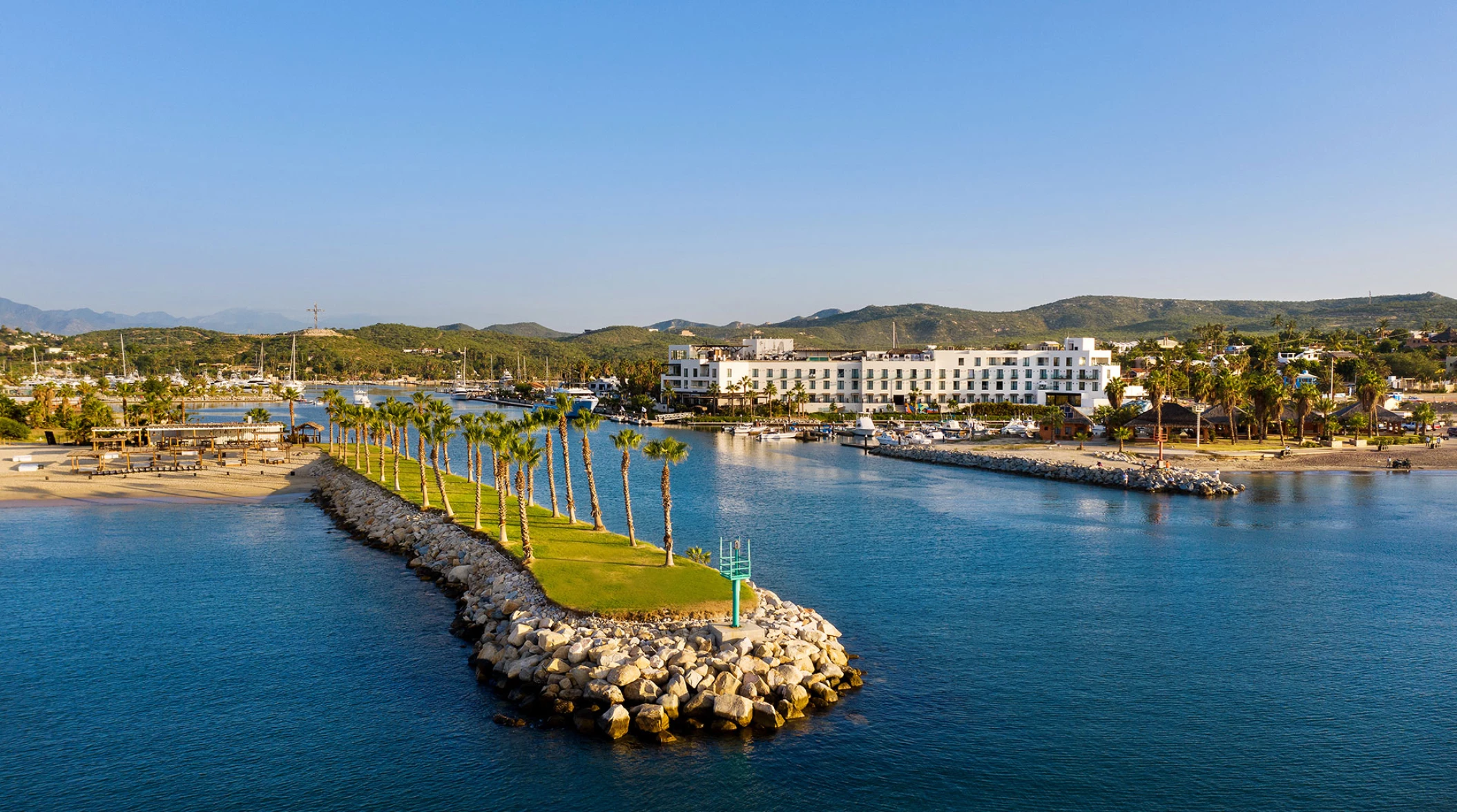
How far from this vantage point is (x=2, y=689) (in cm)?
2900

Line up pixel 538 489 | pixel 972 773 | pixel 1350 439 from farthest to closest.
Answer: pixel 1350 439, pixel 538 489, pixel 972 773

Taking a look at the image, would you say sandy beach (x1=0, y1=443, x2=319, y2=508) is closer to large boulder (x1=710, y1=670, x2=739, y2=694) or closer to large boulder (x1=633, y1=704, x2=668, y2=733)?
large boulder (x1=633, y1=704, x2=668, y2=733)

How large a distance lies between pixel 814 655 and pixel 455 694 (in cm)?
1099

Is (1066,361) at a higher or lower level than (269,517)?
higher

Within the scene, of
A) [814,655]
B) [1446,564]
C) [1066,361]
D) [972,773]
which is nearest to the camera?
[972,773]

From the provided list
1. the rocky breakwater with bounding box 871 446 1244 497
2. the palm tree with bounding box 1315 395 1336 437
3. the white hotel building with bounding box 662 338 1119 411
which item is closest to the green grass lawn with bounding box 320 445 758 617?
the rocky breakwater with bounding box 871 446 1244 497

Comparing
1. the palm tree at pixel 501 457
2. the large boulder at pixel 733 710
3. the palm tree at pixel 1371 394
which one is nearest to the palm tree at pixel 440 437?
the palm tree at pixel 501 457

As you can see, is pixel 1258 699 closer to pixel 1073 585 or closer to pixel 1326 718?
pixel 1326 718

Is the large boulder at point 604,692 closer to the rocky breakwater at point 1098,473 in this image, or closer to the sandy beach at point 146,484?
the sandy beach at point 146,484

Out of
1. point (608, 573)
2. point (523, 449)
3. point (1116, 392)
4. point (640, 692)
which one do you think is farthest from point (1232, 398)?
point (640, 692)

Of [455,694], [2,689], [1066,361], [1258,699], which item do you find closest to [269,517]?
[2,689]

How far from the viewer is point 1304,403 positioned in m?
105

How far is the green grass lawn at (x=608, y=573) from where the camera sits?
1262 inches

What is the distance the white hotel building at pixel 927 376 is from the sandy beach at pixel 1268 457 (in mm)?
50172
